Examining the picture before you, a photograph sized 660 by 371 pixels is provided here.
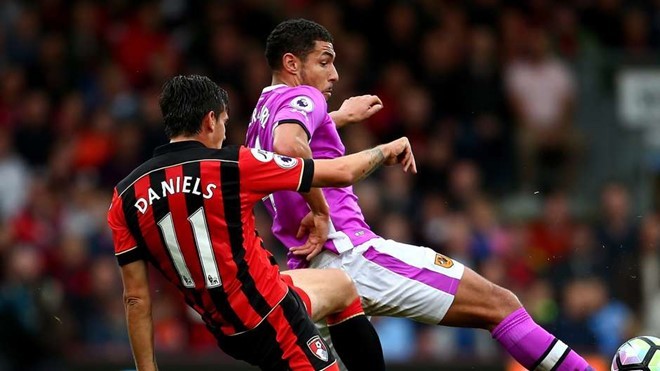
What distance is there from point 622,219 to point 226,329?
657cm

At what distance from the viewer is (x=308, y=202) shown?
643 centimetres

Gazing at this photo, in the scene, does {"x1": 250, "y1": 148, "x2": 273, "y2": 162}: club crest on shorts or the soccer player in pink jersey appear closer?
{"x1": 250, "y1": 148, "x2": 273, "y2": 162}: club crest on shorts

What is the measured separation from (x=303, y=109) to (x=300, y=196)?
51 cm

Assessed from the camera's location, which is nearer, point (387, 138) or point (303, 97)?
point (303, 97)

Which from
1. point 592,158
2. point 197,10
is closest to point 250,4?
point 197,10

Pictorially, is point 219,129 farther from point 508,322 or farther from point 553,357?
point 553,357

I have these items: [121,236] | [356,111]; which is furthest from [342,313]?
[121,236]

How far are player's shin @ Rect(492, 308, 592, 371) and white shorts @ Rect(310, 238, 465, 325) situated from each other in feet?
1.07

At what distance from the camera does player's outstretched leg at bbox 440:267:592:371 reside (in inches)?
259

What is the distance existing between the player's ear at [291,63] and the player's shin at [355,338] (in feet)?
3.89

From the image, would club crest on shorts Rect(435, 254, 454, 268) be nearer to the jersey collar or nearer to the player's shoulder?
the player's shoulder

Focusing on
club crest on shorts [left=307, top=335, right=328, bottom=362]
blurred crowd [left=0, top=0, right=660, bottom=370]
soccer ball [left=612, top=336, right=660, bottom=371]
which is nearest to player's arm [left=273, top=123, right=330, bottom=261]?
club crest on shorts [left=307, top=335, right=328, bottom=362]

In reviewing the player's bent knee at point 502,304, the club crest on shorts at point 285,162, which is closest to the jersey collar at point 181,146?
the club crest on shorts at point 285,162

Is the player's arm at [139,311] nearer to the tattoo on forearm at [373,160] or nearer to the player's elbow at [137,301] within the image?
the player's elbow at [137,301]
